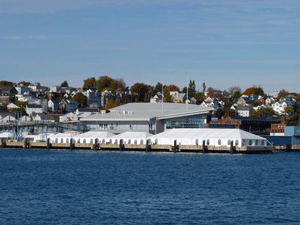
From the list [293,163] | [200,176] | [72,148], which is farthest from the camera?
[72,148]

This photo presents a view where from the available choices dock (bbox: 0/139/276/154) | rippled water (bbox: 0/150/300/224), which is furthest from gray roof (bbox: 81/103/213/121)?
rippled water (bbox: 0/150/300/224)

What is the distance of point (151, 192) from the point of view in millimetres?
50719

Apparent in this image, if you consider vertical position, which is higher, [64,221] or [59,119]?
[59,119]

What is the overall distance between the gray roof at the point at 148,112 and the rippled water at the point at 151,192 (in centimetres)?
3466

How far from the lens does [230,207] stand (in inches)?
1721

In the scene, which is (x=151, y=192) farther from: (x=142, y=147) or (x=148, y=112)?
(x=148, y=112)

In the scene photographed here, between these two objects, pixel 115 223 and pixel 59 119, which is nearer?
pixel 115 223

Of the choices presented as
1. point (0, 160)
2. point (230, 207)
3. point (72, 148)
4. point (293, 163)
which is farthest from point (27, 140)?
point (230, 207)

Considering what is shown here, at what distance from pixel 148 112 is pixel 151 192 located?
243 feet

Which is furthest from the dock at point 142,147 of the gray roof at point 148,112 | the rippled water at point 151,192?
the gray roof at point 148,112

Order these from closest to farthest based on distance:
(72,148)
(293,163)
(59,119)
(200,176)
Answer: (200,176) → (293,163) → (72,148) → (59,119)

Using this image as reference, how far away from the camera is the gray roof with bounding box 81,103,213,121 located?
386 ft

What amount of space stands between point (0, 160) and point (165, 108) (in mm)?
46325

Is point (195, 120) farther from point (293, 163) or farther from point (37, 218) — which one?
point (37, 218)
